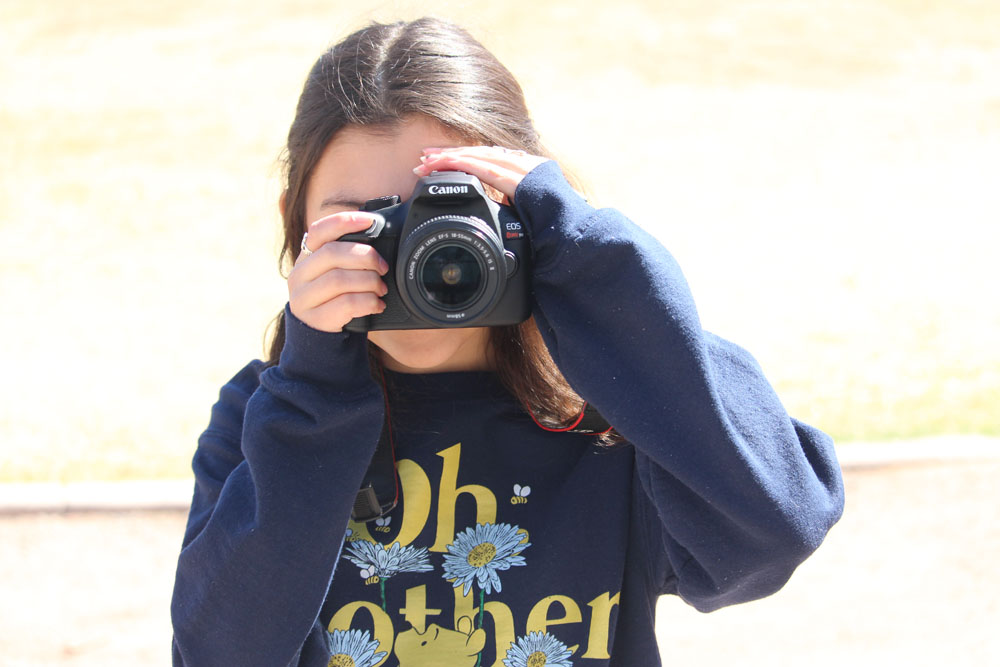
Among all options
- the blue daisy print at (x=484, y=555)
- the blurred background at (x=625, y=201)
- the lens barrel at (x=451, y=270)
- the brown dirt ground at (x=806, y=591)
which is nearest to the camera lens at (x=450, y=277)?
the lens barrel at (x=451, y=270)

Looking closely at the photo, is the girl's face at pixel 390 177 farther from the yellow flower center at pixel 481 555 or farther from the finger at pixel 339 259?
the yellow flower center at pixel 481 555

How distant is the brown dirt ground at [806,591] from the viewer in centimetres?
354

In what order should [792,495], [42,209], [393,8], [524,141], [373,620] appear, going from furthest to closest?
[42,209] < [393,8] < [524,141] < [373,620] < [792,495]

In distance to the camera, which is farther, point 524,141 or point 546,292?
point 524,141

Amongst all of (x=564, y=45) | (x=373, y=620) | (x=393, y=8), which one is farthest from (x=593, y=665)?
(x=564, y=45)

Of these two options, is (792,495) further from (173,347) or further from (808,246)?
(808,246)

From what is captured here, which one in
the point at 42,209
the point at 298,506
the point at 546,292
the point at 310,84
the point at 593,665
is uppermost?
the point at 310,84

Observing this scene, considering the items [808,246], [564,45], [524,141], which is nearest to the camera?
[524,141]

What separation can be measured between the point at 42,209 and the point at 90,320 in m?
2.47

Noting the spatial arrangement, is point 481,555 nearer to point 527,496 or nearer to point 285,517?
point 527,496

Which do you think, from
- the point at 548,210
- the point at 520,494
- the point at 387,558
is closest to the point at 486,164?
the point at 548,210

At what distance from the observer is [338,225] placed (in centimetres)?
170

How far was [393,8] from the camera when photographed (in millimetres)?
2590

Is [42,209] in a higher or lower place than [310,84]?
lower
